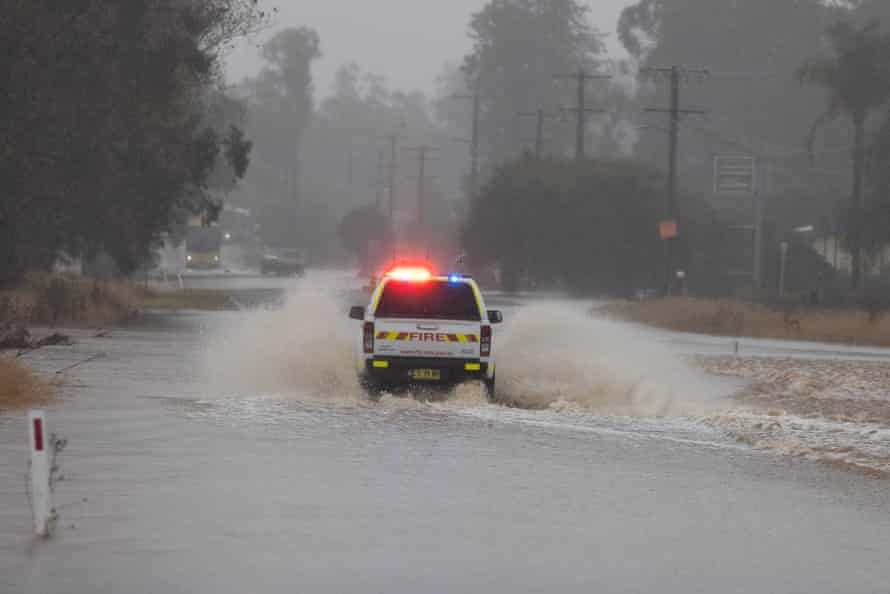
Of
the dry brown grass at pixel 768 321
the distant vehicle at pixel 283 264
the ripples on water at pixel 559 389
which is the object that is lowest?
the distant vehicle at pixel 283 264

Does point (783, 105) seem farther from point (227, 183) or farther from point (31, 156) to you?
point (31, 156)

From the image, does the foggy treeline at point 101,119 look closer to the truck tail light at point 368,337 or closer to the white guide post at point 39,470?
the truck tail light at point 368,337

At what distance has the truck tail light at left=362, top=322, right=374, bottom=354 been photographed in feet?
78.2

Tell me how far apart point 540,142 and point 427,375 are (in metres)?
78.1

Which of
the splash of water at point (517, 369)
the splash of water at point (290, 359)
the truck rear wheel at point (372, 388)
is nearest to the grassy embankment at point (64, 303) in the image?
the splash of water at point (290, 359)

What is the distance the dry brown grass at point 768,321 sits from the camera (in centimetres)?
5138

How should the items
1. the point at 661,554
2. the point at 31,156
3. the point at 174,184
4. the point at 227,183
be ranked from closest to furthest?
the point at 661,554
the point at 31,156
the point at 174,184
the point at 227,183

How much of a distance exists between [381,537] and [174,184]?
40.5 metres

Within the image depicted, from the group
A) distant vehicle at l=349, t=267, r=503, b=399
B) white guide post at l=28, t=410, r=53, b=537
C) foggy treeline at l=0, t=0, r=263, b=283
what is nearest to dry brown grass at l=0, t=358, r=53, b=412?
distant vehicle at l=349, t=267, r=503, b=399

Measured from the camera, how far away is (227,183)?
367 ft

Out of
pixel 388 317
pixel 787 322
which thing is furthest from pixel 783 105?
pixel 388 317

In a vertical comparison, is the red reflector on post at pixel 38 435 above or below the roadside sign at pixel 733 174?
below

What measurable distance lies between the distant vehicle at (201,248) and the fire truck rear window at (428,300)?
110 meters

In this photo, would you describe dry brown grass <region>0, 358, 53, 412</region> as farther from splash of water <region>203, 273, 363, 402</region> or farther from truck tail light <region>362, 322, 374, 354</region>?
truck tail light <region>362, 322, 374, 354</region>
